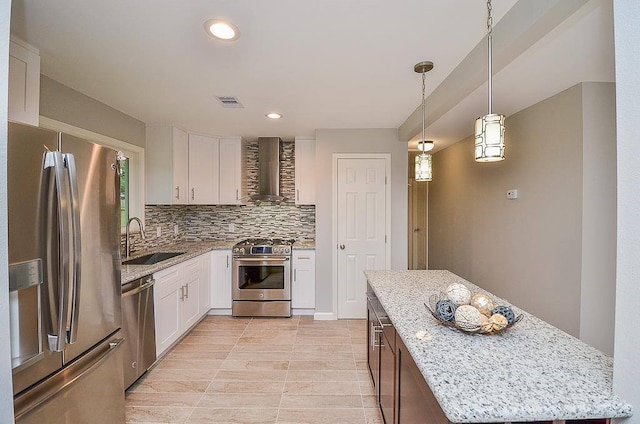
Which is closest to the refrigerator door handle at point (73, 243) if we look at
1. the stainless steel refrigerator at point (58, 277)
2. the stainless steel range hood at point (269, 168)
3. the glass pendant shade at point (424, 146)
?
the stainless steel refrigerator at point (58, 277)

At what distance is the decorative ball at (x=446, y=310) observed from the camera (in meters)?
1.29

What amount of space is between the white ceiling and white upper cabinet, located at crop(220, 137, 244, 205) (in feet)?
4.13

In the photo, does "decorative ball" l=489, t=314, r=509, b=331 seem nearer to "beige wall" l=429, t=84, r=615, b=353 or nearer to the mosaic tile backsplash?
"beige wall" l=429, t=84, r=615, b=353

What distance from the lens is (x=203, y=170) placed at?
4113 mm

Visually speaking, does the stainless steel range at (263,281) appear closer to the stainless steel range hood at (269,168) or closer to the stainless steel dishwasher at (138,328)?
the stainless steel range hood at (269,168)

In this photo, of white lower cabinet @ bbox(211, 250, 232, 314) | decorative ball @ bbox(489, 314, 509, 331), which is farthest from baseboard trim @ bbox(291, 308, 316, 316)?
decorative ball @ bbox(489, 314, 509, 331)

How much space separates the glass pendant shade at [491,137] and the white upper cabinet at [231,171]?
135 inches

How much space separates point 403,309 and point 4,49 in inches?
70.3

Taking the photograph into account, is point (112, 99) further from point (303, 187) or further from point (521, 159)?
point (521, 159)

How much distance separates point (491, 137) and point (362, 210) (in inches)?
99.7

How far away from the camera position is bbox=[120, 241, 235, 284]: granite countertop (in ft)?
7.68

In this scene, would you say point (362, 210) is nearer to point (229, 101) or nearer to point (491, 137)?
point (229, 101)

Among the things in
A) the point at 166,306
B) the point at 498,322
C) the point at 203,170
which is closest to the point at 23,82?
the point at 166,306

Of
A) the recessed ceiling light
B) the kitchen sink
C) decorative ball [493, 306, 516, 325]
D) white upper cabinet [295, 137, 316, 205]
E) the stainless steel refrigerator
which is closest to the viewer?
the stainless steel refrigerator
